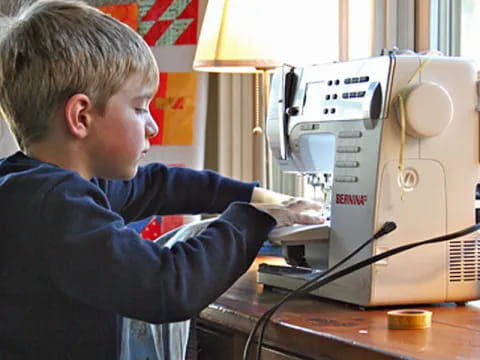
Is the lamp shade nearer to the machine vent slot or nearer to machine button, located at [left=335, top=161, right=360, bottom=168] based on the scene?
machine button, located at [left=335, top=161, right=360, bottom=168]

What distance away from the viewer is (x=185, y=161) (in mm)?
2465

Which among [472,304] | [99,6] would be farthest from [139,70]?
[99,6]

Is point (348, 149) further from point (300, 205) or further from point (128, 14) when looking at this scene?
point (128, 14)

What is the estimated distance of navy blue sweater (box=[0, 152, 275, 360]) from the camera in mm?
1079

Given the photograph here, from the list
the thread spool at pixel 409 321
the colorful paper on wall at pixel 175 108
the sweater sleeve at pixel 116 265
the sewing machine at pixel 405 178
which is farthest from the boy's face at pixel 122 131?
the colorful paper on wall at pixel 175 108

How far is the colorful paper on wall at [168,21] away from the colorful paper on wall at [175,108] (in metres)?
0.11

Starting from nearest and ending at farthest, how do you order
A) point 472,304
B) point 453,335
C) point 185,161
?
point 453,335 → point 472,304 → point 185,161

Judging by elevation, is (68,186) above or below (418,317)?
above

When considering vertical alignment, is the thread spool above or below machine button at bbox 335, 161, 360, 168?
below

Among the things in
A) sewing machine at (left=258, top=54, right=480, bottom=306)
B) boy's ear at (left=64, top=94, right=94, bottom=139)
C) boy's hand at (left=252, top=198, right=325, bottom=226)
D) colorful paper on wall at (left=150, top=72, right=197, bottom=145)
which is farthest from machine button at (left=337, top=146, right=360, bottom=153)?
colorful paper on wall at (left=150, top=72, right=197, bottom=145)

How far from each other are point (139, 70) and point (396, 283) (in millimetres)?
479

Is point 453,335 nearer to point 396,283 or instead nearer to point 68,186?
point 396,283

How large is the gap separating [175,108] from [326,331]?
4.85 ft

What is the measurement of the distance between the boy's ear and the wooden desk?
1.12ft
